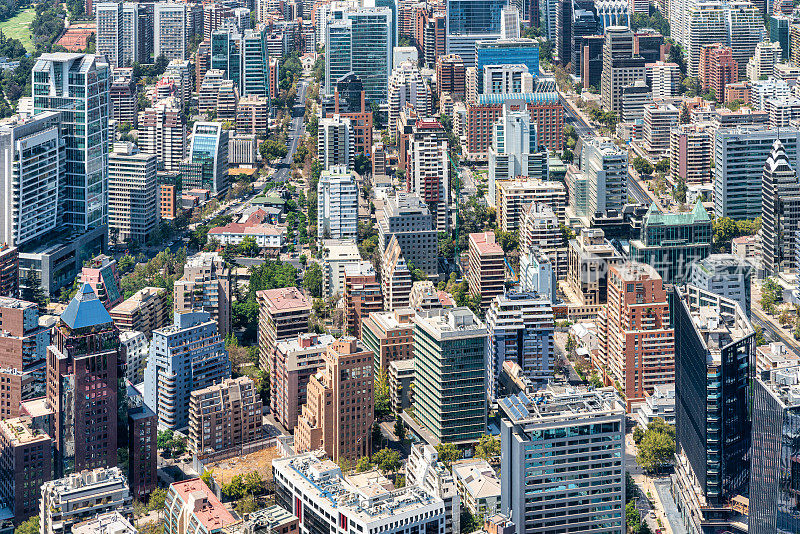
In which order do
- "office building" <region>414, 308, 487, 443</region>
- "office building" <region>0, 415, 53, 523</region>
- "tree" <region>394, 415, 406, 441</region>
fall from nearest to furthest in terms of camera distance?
"office building" <region>0, 415, 53, 523</region> < "office building" <region>414, 308, 487, 443</region> < "tree" <region>394, 415, 406, 441</region>

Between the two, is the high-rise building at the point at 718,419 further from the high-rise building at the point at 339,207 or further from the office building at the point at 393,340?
the high-rise building at the point at 339,207

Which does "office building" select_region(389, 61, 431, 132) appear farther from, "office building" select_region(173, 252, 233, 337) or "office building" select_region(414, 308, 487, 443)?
"office building" select_region(414, 308, 487, 443)

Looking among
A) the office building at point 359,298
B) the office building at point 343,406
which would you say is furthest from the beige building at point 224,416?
the office building at point 359,298

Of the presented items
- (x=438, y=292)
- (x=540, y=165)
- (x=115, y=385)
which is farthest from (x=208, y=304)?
(x=540, y=165)

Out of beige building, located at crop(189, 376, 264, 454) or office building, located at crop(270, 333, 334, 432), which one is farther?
office building, located at crop(270, 333, 334, 432)

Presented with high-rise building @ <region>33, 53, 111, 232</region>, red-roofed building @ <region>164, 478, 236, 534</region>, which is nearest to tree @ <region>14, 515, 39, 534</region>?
red-roofed building @ <region>164, 478, 236, 534</region>

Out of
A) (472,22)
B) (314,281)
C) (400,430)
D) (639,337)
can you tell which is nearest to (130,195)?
(314,281)

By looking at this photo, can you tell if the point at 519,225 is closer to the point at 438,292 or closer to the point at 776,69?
the point at 438,292
